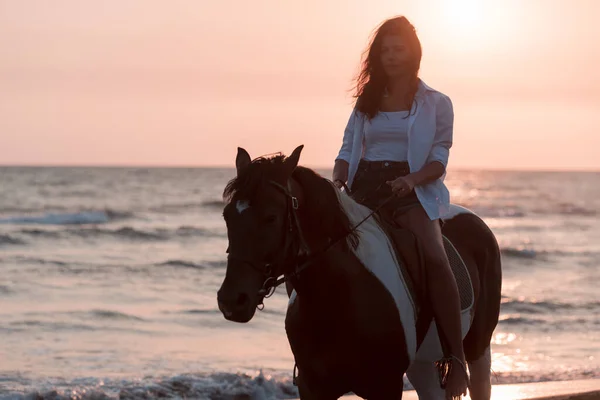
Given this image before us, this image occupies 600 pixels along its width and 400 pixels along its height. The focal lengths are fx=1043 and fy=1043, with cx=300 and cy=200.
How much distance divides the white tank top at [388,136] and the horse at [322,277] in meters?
0.43

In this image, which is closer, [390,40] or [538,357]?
[390,40]

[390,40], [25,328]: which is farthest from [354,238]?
[25,328]

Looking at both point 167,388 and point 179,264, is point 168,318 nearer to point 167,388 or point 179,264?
point 167,388

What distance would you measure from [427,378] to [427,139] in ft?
4.55

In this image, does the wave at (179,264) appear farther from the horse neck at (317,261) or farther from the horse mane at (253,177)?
the horse mane at (253,177)

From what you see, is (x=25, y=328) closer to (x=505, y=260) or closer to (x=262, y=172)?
(x=262, y=172)

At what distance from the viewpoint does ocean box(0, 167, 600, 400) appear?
35.8 ft

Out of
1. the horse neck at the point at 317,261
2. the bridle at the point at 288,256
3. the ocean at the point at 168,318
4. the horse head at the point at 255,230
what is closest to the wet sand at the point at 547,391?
the ocean at the point at 168,318

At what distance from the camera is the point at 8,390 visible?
10.2 metres

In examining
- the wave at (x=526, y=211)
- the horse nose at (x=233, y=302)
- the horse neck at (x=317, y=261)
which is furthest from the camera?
the wave at (x=526, y=211)

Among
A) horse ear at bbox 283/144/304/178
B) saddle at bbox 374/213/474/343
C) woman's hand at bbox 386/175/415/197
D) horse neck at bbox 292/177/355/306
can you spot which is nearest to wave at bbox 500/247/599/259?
saddle at bbox 374/213/474/343

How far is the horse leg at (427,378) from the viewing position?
5756 mm

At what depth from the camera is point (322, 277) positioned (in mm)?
4645

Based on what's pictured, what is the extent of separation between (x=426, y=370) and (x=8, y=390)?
5.75 meters
